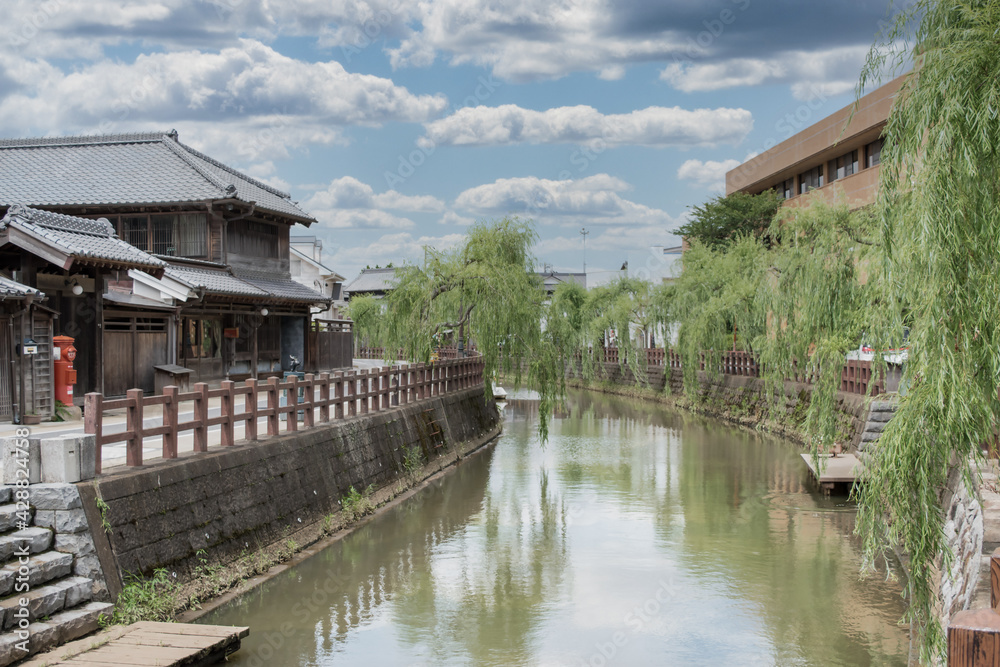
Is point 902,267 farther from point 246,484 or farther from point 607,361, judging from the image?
point 607,361

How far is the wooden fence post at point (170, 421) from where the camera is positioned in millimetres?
9375

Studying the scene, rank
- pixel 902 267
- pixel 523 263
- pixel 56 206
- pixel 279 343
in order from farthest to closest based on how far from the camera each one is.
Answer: pixel 279 343, pixel 523 263, pixel 56 206, pixel 902 267

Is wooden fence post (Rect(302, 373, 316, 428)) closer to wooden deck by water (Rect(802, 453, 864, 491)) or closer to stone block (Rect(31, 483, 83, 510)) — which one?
stone block (Rect(31, 483, 83, 510))

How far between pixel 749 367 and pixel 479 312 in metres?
13.5

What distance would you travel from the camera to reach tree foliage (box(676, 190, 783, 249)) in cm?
4131

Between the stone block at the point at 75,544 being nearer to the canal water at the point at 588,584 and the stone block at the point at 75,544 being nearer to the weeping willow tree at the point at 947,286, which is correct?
the canal water at the point at 588,584

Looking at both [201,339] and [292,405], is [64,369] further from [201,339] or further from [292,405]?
[201,339]

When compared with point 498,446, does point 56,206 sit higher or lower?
higher

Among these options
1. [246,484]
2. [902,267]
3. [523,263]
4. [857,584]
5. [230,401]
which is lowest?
[857,584]

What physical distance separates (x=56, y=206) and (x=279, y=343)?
8.11 metres

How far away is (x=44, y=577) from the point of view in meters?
7.07

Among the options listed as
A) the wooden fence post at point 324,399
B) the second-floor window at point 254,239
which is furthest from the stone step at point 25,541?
the second-floor window at point 254,239

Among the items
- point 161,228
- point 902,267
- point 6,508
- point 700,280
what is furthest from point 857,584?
point 700,280

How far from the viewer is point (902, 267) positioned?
263 inches
